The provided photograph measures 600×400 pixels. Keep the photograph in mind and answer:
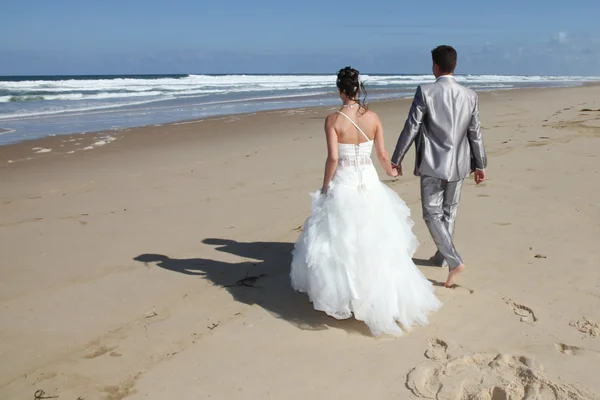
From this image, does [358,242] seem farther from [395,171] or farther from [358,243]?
[395,171]

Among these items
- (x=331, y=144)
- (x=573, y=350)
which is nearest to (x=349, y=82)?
(x=331, y=144)

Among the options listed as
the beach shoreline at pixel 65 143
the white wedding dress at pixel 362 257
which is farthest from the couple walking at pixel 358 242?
the beach shoreline at pixel 65 143

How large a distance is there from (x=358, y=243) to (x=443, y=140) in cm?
118

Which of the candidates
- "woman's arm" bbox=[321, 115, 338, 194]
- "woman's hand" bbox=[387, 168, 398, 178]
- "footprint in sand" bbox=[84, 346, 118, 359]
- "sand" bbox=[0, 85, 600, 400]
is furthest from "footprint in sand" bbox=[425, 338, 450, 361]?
"footprint in sand" bbox=[84, 346, 118, 359]

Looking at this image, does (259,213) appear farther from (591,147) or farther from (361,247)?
(591,147)

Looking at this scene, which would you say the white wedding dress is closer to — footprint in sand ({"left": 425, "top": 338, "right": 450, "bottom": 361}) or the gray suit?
footprint in sand ({"left": 425, "top": 338, "right": 450, "bottom": 361})

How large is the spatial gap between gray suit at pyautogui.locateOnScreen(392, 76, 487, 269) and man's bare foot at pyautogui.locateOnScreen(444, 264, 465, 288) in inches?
1.3

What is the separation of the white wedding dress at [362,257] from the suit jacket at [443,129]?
0.61 m

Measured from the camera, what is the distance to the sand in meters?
3.26

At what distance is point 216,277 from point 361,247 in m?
1.65

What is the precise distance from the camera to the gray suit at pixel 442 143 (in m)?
4.29

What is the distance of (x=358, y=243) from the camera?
379 cm

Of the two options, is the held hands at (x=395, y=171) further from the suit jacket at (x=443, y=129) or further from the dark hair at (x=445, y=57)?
the dark hair at (x=445, y=57)

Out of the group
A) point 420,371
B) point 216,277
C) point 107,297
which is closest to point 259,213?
point 216,277
